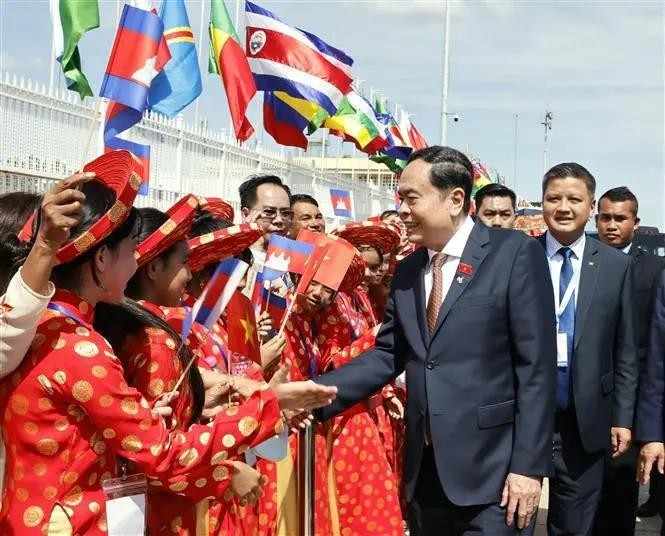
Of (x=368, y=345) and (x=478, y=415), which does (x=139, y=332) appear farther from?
(x=368, y=345)

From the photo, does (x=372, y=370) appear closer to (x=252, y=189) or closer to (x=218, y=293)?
(x=218, y=293)

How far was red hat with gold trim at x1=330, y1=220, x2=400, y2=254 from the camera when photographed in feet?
19.6

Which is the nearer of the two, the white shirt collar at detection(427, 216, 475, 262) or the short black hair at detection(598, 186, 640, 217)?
the white shirt collar at detection(427, 216, 475, 262)

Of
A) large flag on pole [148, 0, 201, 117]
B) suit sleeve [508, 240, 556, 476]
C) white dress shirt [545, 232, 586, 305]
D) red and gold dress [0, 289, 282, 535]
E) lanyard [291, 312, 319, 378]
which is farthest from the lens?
large flag on pole [148, 0, 201, 117]

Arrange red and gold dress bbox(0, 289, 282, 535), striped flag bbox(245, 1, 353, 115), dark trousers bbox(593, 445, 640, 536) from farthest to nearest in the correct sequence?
striped flag bbox(245, 1, 353, 115) → dark trousers bbox(593, 445, 640, 536) → red and gold dress bbox(0, 289, 282, 535)

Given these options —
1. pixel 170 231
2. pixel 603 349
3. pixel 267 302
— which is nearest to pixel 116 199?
pixel 170 231

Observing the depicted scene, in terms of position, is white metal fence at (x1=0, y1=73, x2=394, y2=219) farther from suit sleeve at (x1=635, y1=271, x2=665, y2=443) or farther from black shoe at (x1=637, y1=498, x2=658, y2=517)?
black shoe at (x1=637, y1=498, x2=658, y2=517)

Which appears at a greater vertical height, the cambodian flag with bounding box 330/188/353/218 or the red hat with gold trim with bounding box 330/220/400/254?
the cambodian flag with bounding box 330/188/353/218

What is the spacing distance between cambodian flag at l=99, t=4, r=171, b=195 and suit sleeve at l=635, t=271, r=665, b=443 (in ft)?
11.3

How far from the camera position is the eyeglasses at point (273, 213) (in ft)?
19.1

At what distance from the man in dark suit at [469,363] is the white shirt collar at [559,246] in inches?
39.5

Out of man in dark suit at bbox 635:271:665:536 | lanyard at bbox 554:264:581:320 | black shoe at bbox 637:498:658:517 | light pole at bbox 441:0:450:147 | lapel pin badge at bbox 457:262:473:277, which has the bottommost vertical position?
black shoe at bbox 637:498:658:517

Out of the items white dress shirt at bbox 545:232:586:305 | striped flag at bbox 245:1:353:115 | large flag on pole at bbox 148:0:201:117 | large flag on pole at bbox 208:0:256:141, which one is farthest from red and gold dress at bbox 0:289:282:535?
striped flag at bbox 245:1:353:115

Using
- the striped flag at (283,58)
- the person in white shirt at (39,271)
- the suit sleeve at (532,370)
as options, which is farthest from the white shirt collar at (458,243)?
the striped flag at (283,58)
